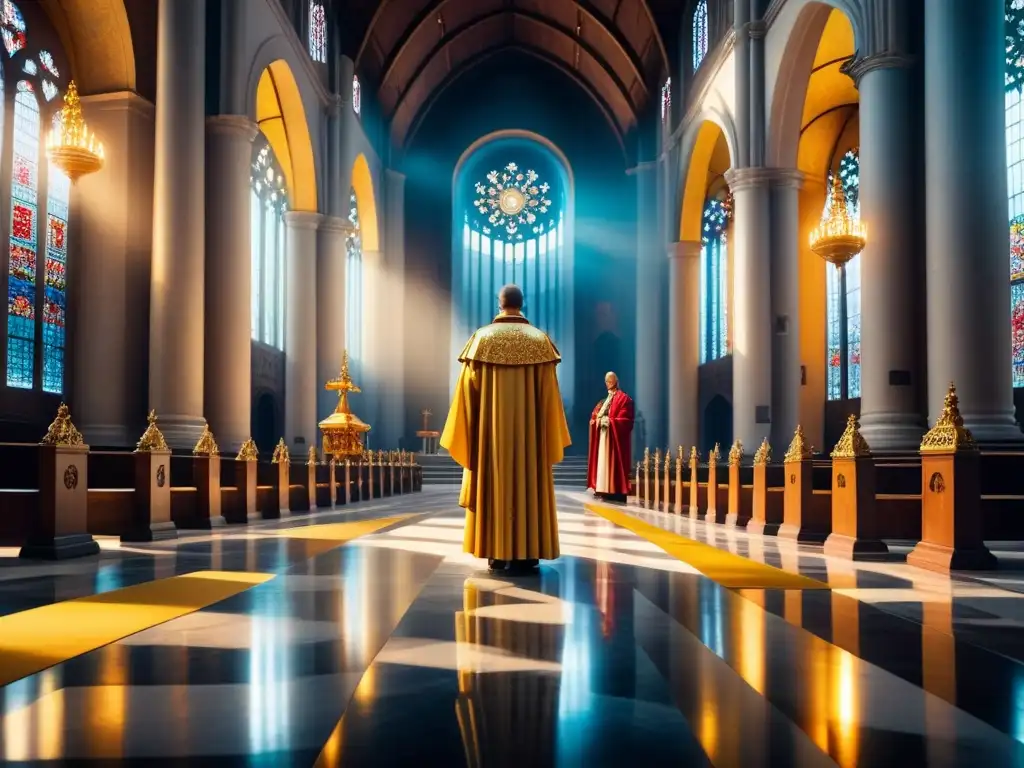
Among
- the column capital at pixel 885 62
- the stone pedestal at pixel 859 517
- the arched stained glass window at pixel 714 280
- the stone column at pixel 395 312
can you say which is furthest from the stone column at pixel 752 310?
the stone column at pixel 395 312

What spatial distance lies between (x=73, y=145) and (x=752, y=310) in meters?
11.3

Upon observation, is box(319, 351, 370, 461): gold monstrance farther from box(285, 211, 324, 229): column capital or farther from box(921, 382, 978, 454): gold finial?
box(921, 382, 978, 454): gold finial

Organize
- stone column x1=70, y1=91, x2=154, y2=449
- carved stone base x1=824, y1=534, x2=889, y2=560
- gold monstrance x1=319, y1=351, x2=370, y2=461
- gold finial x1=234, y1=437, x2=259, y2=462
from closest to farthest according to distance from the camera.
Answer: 1. carved stone base x1=824, y1=534, x2=889, y2=560
2. gold finial x1=234, y1=437, x2=259, y2=462
3. stone column x1=70, y1=91, x2=154, y2=449
4. gold monstrance x1=319, y1=351, x2=370, y2=461

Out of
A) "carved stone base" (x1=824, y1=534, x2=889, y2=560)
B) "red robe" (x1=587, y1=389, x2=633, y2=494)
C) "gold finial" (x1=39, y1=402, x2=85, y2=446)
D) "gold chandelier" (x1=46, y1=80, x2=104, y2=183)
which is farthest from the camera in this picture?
"red robe" (x1=587, y1=389, x2=633, y2=494)

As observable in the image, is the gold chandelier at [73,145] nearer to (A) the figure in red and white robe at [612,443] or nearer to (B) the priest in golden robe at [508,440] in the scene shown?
(A) the figure in red and white robe at [612,443]

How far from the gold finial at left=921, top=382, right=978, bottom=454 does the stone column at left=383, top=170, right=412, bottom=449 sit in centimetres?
2540

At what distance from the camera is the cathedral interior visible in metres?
2.64

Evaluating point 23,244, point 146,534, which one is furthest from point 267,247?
point 146,534

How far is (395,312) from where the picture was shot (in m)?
31.4

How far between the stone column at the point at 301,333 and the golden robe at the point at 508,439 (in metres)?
16.7

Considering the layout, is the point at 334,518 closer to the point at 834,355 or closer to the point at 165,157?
the point at 165,157

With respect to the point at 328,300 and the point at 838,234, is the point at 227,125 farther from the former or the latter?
the point at 838,234

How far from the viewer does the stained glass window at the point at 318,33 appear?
22.4 meters

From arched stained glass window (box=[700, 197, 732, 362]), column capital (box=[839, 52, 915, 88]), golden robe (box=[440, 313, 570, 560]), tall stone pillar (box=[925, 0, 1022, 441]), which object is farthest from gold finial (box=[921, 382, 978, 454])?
arched stained glass window (box=[700, 197, 732, 362])
